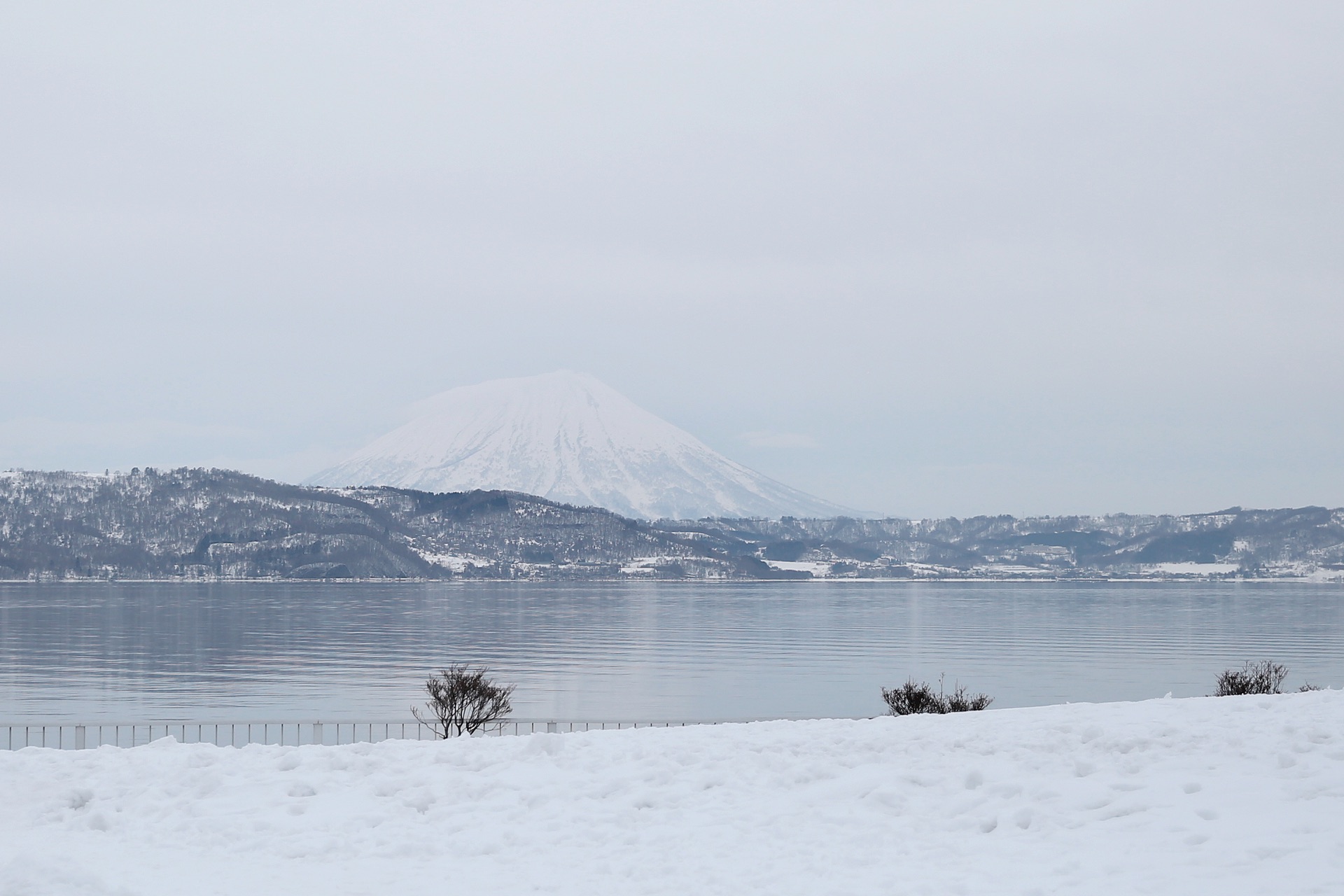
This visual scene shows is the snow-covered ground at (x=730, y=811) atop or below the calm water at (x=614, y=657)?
atop

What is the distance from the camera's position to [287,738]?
128 feet

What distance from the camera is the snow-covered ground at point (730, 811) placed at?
9992 mm

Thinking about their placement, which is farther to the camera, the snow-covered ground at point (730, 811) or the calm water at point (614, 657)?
the calm water at point (614, 657)

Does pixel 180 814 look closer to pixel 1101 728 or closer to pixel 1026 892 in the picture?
pixel 1026 892

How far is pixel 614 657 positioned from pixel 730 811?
70.8 metres

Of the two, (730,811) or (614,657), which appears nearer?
(730,811)

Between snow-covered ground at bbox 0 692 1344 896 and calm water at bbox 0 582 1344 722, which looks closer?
snow-covered ground at bbox 0 692 1344 896

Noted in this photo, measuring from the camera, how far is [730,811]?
11.9 metres

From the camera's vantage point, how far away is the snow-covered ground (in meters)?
9.99

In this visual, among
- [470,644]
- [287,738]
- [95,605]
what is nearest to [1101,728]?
[287,738]

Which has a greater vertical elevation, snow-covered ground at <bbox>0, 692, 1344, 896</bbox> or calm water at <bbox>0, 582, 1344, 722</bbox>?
snow-covered ground at <bbox>0, 692, 1344, 896</bbox>

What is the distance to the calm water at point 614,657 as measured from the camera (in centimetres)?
5434

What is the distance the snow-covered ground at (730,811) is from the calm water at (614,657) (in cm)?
2916

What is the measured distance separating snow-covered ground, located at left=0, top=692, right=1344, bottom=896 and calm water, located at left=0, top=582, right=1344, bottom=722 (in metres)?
29.2
